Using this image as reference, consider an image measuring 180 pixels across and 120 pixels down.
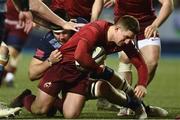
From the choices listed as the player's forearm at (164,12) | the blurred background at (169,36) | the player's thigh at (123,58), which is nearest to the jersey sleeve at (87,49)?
the player's forearm at (164,12)

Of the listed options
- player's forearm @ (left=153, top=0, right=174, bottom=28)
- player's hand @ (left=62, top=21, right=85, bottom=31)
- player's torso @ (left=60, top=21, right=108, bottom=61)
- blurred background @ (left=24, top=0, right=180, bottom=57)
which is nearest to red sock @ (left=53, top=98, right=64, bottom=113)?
player's torso @ (left=60, top=21, right=108, bottom=61)

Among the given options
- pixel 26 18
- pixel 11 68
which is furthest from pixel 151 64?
pixel 11 68

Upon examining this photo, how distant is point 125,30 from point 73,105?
3.36ft

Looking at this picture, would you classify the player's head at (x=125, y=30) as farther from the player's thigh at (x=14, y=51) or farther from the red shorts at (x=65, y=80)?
the player's thigh at (x=14, y=51)

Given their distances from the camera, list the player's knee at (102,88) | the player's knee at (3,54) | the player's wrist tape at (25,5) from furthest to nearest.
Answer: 1. the player's knee at (3,54)
2. the player's knee at (102,88)
3. the player's wrist tape at (25,5)

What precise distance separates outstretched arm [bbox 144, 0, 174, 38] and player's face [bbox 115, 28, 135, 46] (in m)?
0.69

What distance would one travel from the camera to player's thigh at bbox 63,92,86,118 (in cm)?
784

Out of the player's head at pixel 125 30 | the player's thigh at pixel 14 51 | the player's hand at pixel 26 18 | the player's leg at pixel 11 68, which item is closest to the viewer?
the player's hand at pixel 26 18

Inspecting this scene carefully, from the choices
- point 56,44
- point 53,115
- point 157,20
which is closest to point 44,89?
point 53,115

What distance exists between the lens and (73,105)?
312 inches

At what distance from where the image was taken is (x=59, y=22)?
7.83 metres

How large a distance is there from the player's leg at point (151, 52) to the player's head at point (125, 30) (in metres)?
1.38

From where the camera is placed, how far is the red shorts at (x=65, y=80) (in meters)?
8.02

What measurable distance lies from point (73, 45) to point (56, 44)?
993 mm
